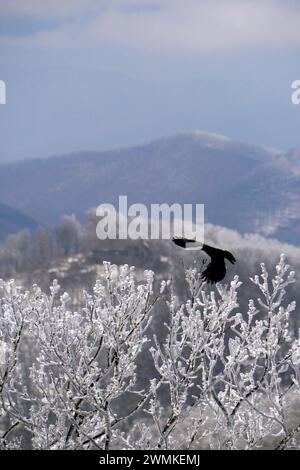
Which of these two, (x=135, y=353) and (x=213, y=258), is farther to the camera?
(x=135, y=353)

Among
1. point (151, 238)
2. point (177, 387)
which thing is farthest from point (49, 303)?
point (151, 238)

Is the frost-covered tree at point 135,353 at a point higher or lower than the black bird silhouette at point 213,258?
lower

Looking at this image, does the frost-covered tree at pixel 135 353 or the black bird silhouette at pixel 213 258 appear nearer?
the black bird silhouette at pixel 213 258

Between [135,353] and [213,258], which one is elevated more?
[213,258]

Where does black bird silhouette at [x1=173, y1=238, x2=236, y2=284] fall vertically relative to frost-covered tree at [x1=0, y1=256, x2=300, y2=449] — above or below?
above

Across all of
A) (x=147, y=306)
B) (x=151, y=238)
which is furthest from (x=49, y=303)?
(x=151, y=238)

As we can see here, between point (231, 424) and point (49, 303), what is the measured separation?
188 cm

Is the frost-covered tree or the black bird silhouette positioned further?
the frost-covered tree

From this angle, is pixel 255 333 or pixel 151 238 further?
pixel 151 238
